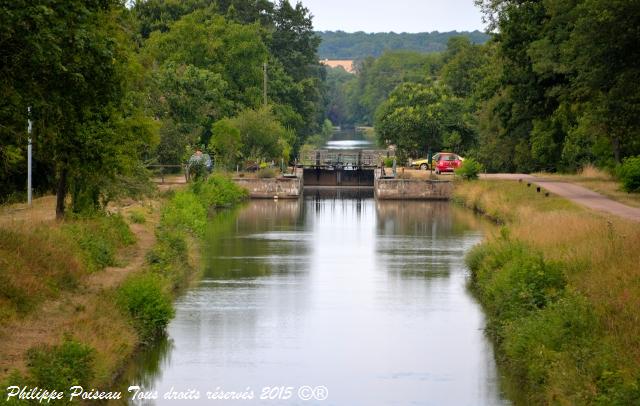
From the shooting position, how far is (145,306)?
2361 centimetres

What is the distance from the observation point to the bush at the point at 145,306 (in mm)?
23219

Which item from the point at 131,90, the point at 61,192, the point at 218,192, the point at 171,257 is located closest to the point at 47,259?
the point at 61,192

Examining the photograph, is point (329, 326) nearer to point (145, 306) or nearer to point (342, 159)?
point (145, 306)

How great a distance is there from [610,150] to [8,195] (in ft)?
99.5

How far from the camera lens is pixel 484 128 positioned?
3223 inches

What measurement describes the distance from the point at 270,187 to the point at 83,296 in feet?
144

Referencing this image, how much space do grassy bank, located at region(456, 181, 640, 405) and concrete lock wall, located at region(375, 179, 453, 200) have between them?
1231 inches

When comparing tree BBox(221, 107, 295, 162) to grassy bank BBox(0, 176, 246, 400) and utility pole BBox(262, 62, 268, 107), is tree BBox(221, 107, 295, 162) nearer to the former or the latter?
utility pole BBox(262, 62, 268, 107)

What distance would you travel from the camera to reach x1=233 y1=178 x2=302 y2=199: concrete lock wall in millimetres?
67688

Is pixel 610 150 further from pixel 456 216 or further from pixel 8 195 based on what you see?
pixel 8 195

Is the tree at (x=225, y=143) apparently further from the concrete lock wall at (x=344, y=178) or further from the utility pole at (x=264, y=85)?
the utility pole at (x=264, y=85)

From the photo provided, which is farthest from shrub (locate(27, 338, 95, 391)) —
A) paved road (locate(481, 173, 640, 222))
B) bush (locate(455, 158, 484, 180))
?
bush (locate(455, 158, 484, 180))

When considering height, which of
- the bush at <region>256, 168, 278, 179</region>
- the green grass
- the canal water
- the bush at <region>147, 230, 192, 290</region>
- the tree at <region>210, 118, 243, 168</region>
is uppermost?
the tree at <region>210, 118, 243, 168</region>

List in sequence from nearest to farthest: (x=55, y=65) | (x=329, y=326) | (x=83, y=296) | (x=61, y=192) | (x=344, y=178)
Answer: (x=55, y=65) → (x=83, y=296) → (x=329, y=326) → (x=61, y=192) → (x=344, y=178)
